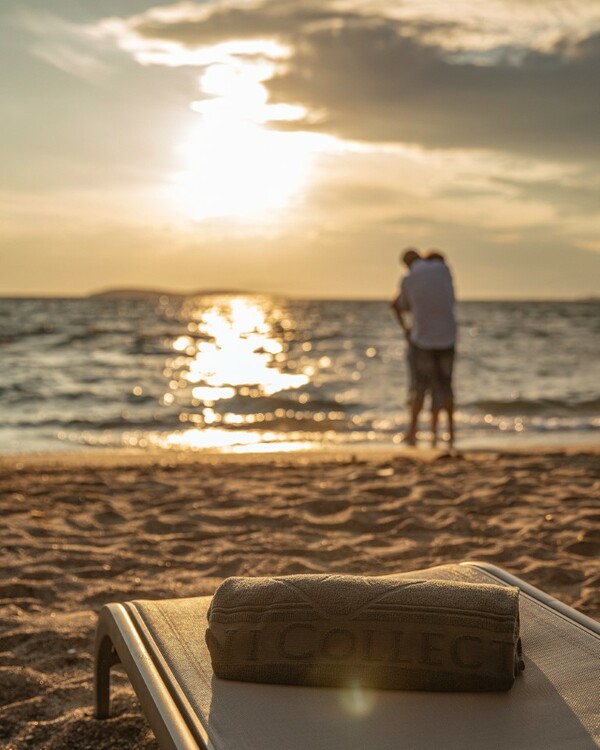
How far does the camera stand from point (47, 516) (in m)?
5.50

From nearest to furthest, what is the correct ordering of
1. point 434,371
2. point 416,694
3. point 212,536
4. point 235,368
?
point 416,694 < point 212,536 < point 434,371 < point 235,368

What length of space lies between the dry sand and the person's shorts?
47.8 inches

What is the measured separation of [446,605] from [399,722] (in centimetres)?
29

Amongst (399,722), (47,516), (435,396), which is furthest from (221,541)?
(435,396)

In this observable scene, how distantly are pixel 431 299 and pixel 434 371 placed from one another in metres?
0.79

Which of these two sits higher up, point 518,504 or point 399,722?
point 399,722

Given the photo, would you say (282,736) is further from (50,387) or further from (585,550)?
(50,387)

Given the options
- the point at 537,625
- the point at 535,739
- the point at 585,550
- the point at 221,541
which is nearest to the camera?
the point at 535,739

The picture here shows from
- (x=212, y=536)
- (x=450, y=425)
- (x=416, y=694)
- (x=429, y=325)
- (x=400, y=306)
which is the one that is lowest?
(x=212, y=536)

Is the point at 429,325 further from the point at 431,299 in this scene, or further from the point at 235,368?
the point at 235,368

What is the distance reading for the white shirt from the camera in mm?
8344

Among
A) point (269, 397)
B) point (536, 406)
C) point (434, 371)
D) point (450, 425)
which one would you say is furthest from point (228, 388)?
point (434, 371)

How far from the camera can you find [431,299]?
329 inches

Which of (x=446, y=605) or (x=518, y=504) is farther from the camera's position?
(x=518, y=504)
